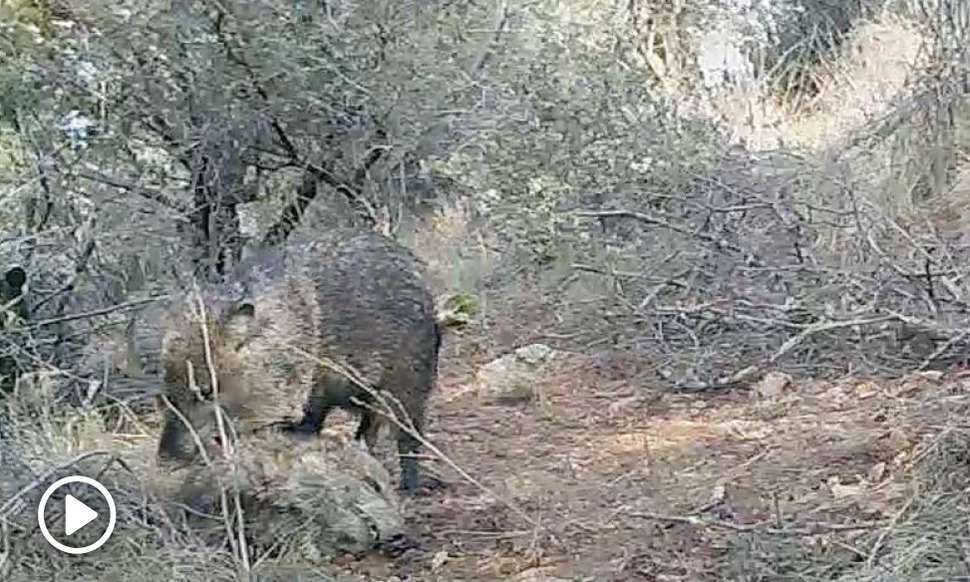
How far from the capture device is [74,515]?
385cm

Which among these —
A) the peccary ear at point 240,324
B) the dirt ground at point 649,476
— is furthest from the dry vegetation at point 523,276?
the peccary ear at point 240,324

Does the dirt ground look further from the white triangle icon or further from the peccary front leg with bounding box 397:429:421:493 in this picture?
the white triangle icon

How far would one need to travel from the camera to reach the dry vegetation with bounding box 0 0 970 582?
4.01 meters

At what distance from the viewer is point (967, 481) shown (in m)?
3.85

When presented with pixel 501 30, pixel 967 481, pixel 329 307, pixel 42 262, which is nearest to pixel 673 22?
pixel 501 30

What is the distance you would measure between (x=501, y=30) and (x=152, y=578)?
155 inches

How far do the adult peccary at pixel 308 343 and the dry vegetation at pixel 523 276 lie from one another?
0.72 feet

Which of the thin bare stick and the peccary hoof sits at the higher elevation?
the thin bare stick

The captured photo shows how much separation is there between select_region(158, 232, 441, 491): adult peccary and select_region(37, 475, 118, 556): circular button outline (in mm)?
397

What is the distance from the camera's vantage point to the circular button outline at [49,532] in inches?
147

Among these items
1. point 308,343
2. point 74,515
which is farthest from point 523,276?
point 74,515

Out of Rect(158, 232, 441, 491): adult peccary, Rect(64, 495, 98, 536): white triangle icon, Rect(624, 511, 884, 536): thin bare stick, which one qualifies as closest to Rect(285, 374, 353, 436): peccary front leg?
Rect(158, 232, 441, 491): adult peccary

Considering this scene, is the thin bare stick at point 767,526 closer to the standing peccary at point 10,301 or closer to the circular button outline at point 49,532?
the circular button outline at point 49,532

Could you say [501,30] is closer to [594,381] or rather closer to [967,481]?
[594,381]
